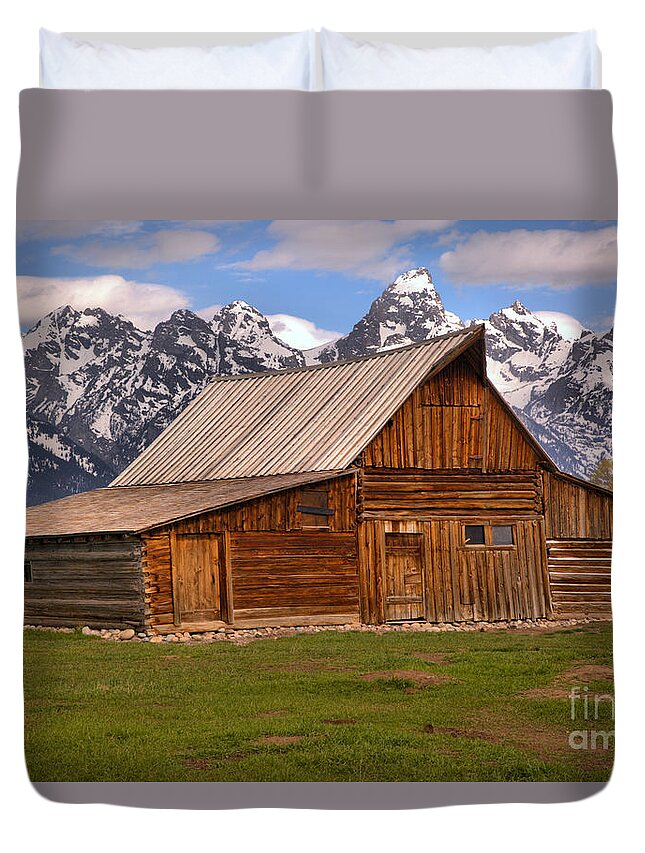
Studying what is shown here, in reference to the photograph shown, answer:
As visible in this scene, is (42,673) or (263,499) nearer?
(42,673)

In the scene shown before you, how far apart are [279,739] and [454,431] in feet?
9.62

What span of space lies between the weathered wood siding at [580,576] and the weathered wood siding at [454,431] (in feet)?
2.32

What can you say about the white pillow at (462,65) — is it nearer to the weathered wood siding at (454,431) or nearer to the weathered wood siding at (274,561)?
the weathered wood siding at (454,431)

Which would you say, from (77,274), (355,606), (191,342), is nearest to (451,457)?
(355,606)

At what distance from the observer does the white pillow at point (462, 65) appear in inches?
480

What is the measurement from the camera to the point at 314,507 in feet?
43.4

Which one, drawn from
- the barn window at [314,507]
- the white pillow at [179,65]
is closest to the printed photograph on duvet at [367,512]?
the barn window at [314,507]

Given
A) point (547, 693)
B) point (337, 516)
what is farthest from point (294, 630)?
point (547, 693)

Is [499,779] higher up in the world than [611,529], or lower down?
lower down

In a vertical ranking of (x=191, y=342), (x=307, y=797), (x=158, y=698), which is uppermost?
(x=191, y=342)

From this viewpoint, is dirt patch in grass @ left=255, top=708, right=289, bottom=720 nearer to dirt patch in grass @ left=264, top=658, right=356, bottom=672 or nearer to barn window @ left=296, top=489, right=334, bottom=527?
dirt patch in grass @ left=264, top=658, right=356, bottom=672

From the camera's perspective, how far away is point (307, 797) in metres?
11.7

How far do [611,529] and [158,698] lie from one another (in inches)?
144

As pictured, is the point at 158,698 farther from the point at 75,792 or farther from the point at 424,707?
the point at 424,707
